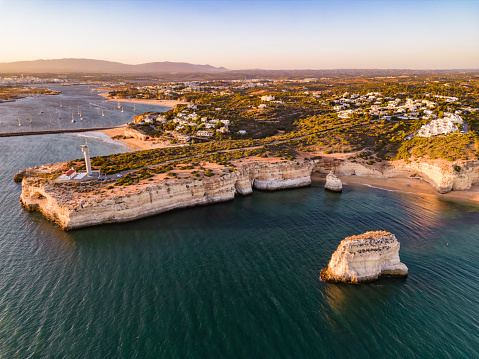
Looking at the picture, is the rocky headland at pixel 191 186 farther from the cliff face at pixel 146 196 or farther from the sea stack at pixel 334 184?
the sea stack at pixel 334 184

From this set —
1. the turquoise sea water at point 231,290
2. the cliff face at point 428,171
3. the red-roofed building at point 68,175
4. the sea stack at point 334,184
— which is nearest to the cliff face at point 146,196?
the turquoise sea water at point 231,290

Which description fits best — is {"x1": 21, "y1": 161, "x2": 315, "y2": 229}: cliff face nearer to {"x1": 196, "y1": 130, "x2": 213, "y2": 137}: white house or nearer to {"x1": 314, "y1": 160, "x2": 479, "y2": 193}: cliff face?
{"x1": 314, "y1": 160, "x2": 479, "y2": 193}: cliff face

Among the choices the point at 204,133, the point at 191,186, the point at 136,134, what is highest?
the point at 204,133

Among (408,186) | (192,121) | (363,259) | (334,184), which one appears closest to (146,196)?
(363,259)

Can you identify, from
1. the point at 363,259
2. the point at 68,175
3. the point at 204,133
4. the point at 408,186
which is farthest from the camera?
the point at 204,133

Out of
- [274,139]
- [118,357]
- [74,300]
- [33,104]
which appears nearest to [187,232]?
[74,300]

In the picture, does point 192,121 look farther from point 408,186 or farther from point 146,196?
point 408,186
